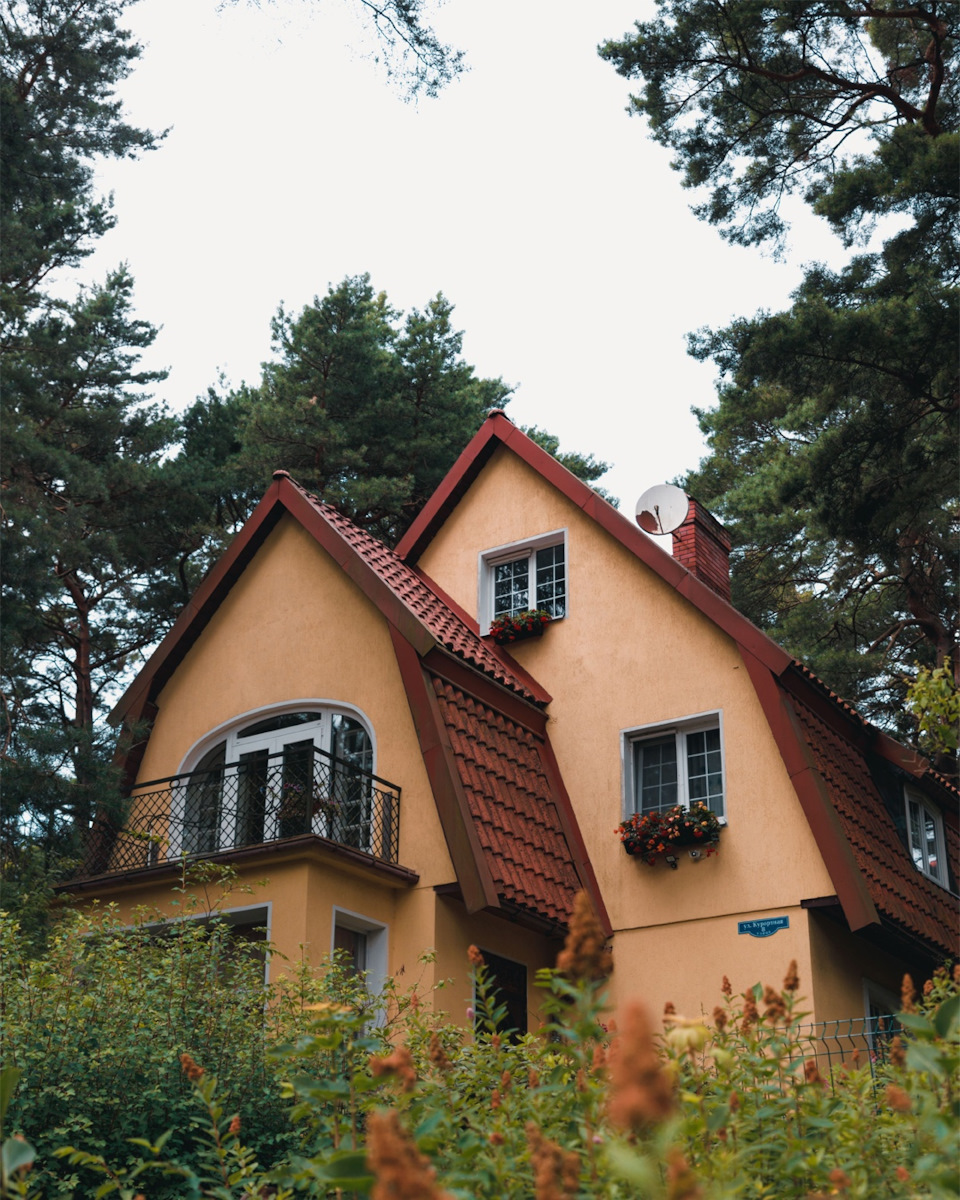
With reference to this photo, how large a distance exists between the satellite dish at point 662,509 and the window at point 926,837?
4577 millimetres

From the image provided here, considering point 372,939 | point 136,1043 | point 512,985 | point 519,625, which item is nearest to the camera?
point 136,1043

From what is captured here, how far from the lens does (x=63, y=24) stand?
696 inches

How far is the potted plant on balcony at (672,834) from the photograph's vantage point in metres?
13.7

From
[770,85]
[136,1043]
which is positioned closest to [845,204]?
[770,85]

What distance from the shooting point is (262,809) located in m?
14.5

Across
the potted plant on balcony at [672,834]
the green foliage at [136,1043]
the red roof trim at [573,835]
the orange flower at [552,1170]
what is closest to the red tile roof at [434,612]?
the red roof trim at [573,835]

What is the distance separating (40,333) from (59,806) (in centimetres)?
804

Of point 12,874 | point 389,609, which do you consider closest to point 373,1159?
point 389,609

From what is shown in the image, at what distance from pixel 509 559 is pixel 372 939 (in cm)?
585

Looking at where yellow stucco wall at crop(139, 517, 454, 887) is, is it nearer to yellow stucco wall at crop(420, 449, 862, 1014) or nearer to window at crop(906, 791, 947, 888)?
yellow stucco wall at crop(420, 449, 862, 1014)

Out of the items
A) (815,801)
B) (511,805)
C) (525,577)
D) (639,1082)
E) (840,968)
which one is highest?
(525,577)

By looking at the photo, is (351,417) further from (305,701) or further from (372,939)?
(372,939)

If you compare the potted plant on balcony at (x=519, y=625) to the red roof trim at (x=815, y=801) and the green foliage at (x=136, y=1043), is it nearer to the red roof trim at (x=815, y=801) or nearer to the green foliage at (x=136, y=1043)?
the red roof trim at (x=815, y=801)

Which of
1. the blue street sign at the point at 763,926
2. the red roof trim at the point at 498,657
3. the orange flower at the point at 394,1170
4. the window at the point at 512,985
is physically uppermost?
the red roof trim at the point at 498,657
